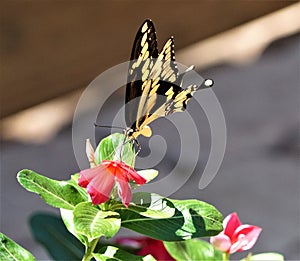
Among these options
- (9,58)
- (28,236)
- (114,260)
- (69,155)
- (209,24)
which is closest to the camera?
(114,260)

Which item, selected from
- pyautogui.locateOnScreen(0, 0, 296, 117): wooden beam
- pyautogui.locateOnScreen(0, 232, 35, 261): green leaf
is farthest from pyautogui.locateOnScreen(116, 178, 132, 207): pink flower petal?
A: pyautogui.locateOnScreen(0, 0, 296, 117): wooden beam

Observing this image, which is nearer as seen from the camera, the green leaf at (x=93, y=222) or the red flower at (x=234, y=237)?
the green leaf at (x=93, y=222)

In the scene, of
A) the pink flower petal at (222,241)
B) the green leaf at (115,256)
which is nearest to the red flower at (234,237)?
the pink flower petal at (222,241)

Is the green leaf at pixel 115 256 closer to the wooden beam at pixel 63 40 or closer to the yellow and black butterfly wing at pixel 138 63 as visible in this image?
the yellow and black butterfly wing at pixel 138 63

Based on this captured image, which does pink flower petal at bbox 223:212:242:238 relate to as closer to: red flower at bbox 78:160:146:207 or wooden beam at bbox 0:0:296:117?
red flower at bbox 78:160:146:207

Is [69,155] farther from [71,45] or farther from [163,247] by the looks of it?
[163,247]

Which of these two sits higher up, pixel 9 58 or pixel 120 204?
pixel 9 58

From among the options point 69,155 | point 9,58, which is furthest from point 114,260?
point 9,58

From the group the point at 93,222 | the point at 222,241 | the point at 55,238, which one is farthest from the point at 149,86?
the point at 55,238
